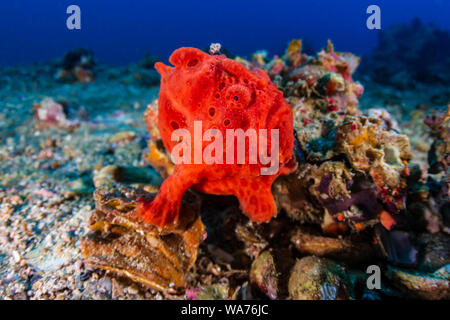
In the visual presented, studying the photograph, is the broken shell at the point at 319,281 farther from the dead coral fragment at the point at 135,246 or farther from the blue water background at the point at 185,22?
the blue water background at the point at 185,22

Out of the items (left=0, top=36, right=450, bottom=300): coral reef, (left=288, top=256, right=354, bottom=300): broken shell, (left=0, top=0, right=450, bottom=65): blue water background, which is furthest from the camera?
(left=0, top=0, right=450, bottom=65): blue water background

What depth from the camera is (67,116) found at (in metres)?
6.54

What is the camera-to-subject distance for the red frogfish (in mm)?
1896

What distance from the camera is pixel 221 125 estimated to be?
1879 mm

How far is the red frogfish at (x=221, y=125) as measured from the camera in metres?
1.90

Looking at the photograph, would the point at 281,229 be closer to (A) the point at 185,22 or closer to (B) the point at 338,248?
(B) the point at 338,248

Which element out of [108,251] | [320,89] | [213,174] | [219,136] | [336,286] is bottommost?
[336,286]

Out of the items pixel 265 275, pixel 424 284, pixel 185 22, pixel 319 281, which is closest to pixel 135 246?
pixel 265 275

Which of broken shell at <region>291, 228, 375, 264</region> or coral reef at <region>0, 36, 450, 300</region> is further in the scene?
broken shell at <region>291, 228, 375, 264</region>

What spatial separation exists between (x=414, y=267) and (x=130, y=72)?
46.5ft

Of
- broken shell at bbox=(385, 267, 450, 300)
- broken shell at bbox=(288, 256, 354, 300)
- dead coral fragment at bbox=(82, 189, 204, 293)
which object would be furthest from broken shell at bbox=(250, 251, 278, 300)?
broken shell at bbox=(385, 267, 450, 300)

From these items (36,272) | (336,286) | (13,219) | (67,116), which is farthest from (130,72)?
(336,286)

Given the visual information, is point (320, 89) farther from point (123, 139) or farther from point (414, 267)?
point (123, 139)

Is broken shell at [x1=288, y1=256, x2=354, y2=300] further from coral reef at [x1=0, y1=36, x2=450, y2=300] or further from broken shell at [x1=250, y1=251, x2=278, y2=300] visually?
broken shell at [x1=250, y1=251, x2=278, y2=300]
